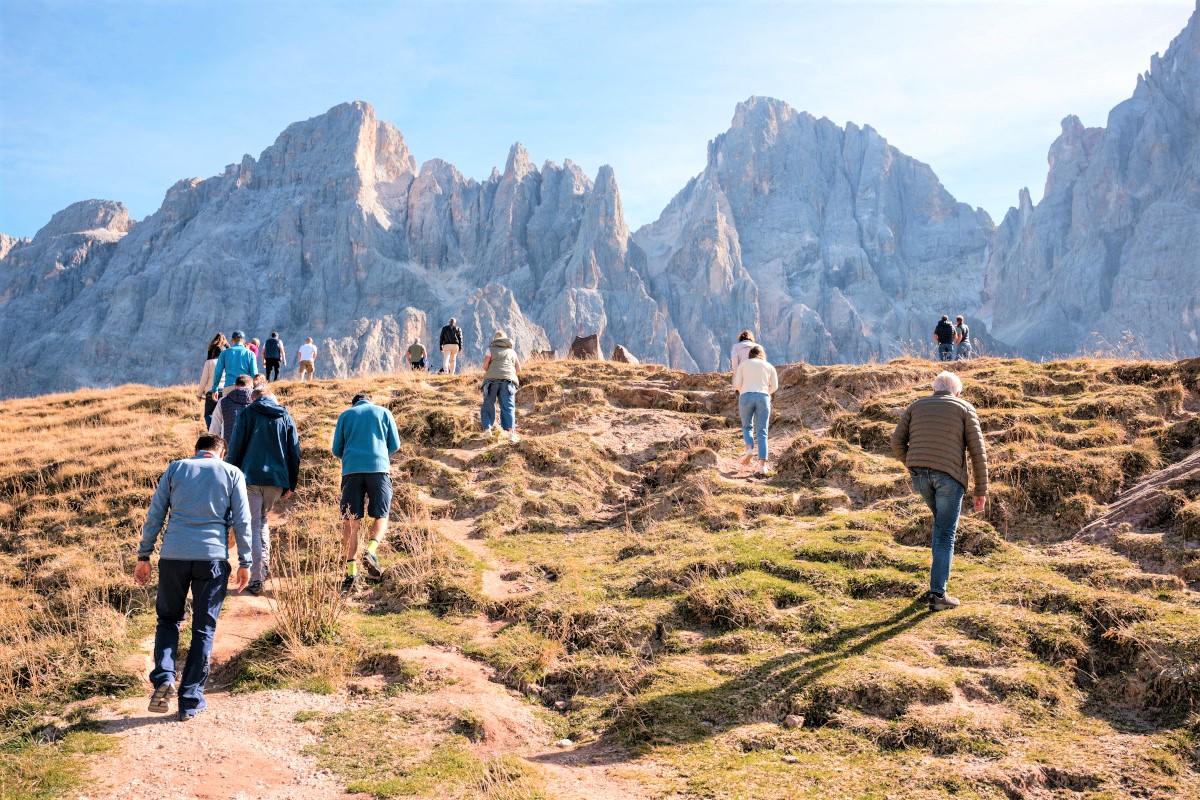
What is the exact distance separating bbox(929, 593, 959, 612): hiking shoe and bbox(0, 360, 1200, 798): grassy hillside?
20 centimetres

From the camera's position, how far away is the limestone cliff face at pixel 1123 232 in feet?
381

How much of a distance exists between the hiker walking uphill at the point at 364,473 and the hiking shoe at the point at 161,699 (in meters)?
3.15

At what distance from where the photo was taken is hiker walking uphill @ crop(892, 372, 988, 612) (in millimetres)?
8469

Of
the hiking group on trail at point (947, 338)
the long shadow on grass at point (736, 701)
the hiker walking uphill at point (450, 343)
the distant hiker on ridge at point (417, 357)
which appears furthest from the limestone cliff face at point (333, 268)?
the long shadow on grass at point (736, 701)

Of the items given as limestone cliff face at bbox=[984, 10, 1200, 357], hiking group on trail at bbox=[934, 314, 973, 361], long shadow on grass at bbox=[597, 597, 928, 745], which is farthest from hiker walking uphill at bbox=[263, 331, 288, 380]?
limestone cliff face at bbox=[984, 10, 1200, 357]

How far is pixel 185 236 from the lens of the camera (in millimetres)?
155125

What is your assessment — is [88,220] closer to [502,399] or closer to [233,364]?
[233,364]

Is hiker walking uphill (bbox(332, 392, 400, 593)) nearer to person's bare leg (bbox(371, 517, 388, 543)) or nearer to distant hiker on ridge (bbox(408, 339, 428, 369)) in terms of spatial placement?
person's bare leg (bbox(371, 517, 388, 543))

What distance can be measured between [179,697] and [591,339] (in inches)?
1004

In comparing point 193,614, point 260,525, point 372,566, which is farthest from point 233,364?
point 193,614

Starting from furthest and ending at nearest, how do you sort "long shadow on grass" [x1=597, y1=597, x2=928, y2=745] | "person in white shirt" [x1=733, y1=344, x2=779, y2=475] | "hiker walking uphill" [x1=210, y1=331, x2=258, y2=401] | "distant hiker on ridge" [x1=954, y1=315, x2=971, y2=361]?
"distant hiker on ridge" [x1=954, y1=315, x2=971, y2=361] < "hiker walking uphill" [x1=210, y1=331, x2=258, y2=401] < "person in white shirt" [x1=733, y1=344, x2=779, y2=475] < "long shadow on grass" [x1=597, y1=597, x2=928, y2=745]

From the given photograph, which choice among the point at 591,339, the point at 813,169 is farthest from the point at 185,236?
the point at 591,339

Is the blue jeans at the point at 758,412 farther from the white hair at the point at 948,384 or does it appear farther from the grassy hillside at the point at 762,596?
the white hair at the point at 948,384

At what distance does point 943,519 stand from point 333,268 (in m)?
155
